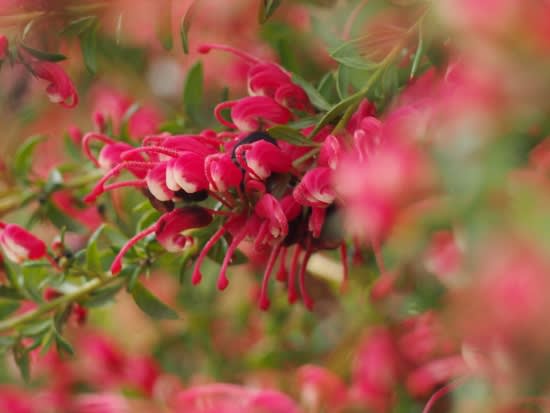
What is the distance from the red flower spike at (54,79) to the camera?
541mm

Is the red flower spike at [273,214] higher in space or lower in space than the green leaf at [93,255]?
higher

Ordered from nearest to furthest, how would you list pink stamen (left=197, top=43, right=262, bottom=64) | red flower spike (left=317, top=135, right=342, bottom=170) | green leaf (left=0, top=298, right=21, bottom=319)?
1. red flower spike (left=317, top=135, right=342, bottom=170)
2. pink stamen (left=197, top=43, right=262, bottom=64)
3. green leaf (left=0, top=298, right=21, bottom=319)

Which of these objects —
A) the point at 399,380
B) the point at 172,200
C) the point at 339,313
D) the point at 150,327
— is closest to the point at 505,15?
the point at 172,200

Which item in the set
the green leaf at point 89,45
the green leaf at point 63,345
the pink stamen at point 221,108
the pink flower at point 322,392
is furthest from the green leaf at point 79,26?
the pink flower at point 322,392

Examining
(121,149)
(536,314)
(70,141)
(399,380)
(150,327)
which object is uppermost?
(536,314)

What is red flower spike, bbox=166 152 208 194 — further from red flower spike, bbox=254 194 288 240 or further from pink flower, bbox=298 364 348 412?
pink flower, bbox=298 364 348 412

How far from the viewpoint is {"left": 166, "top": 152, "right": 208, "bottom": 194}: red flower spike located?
0.47 m

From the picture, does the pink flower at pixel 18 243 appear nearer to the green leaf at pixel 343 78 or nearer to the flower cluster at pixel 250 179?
the flower cluster at pixel 250 179

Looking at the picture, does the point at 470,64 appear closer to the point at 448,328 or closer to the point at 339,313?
the point at 448,328

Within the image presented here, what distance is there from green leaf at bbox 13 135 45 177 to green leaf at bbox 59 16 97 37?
5.7 inches

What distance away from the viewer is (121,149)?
549 millimetres

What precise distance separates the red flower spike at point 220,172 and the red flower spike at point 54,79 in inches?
5.2

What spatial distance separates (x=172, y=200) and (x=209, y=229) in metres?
0.05

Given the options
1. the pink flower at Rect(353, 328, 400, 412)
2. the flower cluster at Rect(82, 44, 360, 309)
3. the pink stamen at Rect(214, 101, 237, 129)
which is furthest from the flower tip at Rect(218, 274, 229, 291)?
the pink flower at Rect(353, 328, 400, 412)
